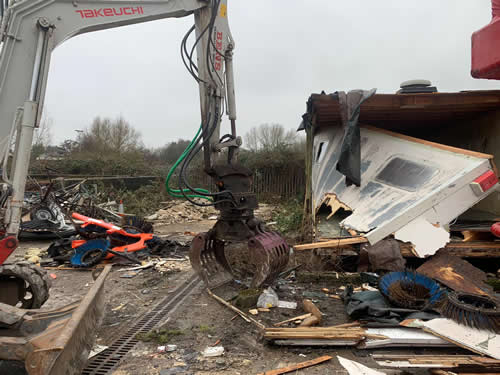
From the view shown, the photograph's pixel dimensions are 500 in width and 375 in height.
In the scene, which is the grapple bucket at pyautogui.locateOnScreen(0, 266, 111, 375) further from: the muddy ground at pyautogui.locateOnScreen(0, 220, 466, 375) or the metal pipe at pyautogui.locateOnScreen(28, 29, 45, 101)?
the metal pipe at pyautogui.locateOnScreen(28, 29, 45, 101)

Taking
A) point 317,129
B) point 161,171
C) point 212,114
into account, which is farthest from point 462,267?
point 161,171

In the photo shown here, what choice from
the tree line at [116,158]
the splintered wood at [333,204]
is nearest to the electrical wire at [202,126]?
the splintered wood at [333,204]

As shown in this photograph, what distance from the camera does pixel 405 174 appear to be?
23.1ft

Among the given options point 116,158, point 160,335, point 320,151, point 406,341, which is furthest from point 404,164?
point 116,158

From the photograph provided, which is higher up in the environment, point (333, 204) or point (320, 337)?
point (333, 204)

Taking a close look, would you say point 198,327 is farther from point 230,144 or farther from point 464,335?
point 464,335

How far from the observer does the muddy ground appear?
326 cm

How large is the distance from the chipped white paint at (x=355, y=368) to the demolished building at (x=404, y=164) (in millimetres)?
2867

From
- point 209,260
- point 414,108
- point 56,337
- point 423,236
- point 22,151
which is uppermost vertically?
point 414,108

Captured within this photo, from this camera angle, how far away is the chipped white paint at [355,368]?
120 inches

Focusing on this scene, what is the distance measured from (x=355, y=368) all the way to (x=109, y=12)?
456 centimetres

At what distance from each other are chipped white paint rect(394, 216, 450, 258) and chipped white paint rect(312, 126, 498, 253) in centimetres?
5

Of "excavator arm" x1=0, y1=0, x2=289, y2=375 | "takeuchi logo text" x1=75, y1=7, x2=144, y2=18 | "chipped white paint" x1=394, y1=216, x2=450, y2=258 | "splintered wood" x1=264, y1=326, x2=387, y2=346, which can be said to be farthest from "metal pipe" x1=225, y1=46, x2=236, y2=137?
"chipped white paint" x1=394, y1=216, x2=450, y2=258

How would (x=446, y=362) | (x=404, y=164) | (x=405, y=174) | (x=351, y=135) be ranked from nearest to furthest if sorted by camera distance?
(x=446, y=362), (x=405, y=174), (x=404, y=164), (x=351, y=135)
